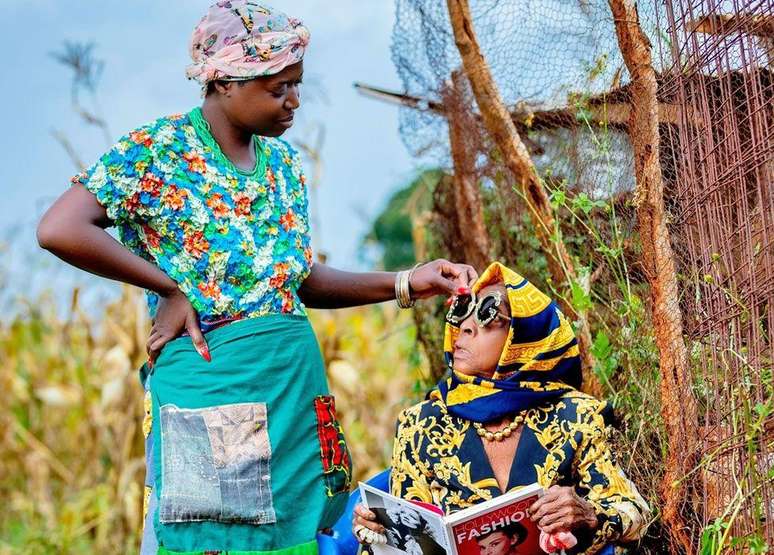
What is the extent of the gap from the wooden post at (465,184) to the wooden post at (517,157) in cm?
24

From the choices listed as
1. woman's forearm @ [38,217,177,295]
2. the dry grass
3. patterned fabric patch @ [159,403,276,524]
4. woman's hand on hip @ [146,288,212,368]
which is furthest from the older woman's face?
the dry grass

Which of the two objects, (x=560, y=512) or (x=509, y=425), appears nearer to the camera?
(x=560, y=512)

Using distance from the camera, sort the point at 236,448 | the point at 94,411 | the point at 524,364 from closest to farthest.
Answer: the point at 236,448 → the point at 524,364 → the point at 94,411

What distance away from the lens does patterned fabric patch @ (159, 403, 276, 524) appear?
313 centimetres

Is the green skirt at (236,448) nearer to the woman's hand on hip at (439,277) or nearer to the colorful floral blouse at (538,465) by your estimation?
the colorful floral blouse at (538,465)

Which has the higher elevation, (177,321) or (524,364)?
(177,321)

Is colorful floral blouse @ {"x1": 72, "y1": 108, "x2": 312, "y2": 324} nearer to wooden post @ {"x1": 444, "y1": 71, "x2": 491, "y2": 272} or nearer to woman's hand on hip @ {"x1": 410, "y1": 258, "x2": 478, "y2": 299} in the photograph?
woman's hand on hip @ {"x1": 410, "y1": 258, "x2": 478, "y2": 299}

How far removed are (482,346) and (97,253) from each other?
1149mm

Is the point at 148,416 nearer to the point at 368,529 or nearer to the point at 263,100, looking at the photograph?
the point at 368,529

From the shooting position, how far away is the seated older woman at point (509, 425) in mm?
3189

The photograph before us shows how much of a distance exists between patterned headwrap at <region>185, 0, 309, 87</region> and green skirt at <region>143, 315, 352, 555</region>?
2.36 ft

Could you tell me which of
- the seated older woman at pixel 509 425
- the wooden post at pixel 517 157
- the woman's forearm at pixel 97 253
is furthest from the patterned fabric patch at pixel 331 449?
the wooden post at pixel 517 157

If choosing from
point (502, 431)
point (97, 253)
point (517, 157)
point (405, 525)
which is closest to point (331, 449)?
point (405, 525)

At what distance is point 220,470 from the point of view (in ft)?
10.3
